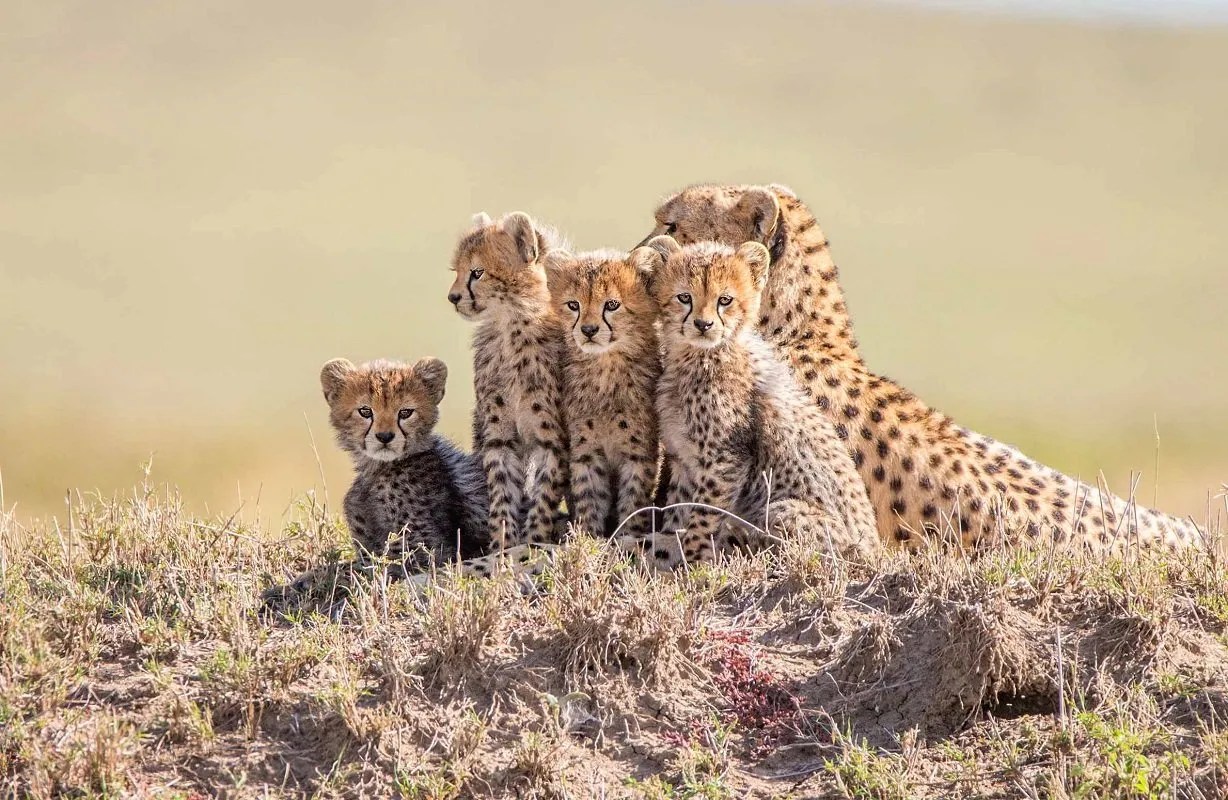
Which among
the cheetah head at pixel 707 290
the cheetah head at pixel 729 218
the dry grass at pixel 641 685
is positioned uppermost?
the cheetah head at pixel 729 218

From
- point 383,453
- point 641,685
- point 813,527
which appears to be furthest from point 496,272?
point 641,685

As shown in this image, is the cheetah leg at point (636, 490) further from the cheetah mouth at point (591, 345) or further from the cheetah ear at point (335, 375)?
the cheetah ear at point (335, 375)

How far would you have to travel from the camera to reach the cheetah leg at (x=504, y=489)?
16.9 feet

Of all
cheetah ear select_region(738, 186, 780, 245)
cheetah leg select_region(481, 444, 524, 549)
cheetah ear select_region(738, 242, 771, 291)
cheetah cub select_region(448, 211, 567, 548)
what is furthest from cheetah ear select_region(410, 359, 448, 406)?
cheetah ear select_region(738, 186, 780, 245)

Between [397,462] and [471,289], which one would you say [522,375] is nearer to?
[471,289]

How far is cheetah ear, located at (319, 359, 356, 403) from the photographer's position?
523 cm

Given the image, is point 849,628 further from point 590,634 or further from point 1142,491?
point 1142,491

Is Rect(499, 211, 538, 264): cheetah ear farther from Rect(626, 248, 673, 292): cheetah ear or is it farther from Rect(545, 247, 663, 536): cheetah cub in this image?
Rect(626, 248, 673, 292): cheetah ear

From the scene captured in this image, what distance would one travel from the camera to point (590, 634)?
397cm

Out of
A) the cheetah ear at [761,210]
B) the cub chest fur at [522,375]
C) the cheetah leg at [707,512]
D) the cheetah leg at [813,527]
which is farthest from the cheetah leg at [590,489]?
the cheetah ear at [761,210]

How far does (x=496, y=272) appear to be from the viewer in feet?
17.0

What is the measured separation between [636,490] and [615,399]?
0.30 metres

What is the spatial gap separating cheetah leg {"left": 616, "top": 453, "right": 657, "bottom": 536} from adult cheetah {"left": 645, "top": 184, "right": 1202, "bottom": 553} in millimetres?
639

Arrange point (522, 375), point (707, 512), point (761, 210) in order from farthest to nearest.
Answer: point (761, 210), point (522, 375), point (707, 512)
